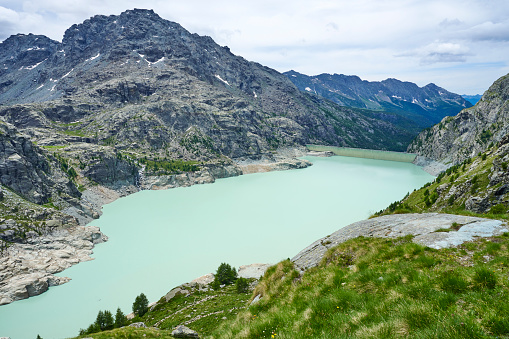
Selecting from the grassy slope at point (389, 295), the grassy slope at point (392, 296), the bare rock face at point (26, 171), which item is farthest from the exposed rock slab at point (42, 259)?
the grassy slope at point (389, 295)

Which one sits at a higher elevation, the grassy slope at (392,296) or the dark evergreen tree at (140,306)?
the grassy slope at (392,296)

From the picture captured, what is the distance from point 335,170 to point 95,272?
500 ft

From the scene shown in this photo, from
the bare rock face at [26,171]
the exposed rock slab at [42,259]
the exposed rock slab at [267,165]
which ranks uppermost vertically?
the bare rock face at [26,171]

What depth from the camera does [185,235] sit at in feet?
235

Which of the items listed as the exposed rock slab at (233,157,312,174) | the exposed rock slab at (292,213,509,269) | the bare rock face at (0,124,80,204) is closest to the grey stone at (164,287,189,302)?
the exposed rock slab at (292,213,509,269)

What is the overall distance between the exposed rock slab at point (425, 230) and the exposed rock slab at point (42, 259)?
5821 cm

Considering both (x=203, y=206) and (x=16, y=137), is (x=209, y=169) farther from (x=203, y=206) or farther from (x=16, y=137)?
(x=16, y=137)

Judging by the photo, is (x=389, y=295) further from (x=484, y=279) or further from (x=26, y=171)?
(x=26, y=171)

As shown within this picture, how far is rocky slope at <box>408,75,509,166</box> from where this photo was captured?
139 metres

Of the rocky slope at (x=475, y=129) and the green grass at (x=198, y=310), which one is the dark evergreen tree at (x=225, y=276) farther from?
the rocky slope at (x=475, y=129)

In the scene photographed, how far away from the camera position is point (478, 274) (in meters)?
6.63

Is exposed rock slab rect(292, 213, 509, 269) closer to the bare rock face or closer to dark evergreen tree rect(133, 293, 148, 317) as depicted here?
dark evergreen tree rect(133, 293, 148, 317)

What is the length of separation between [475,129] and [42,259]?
212866mm

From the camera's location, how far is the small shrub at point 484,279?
6352 millimetres
